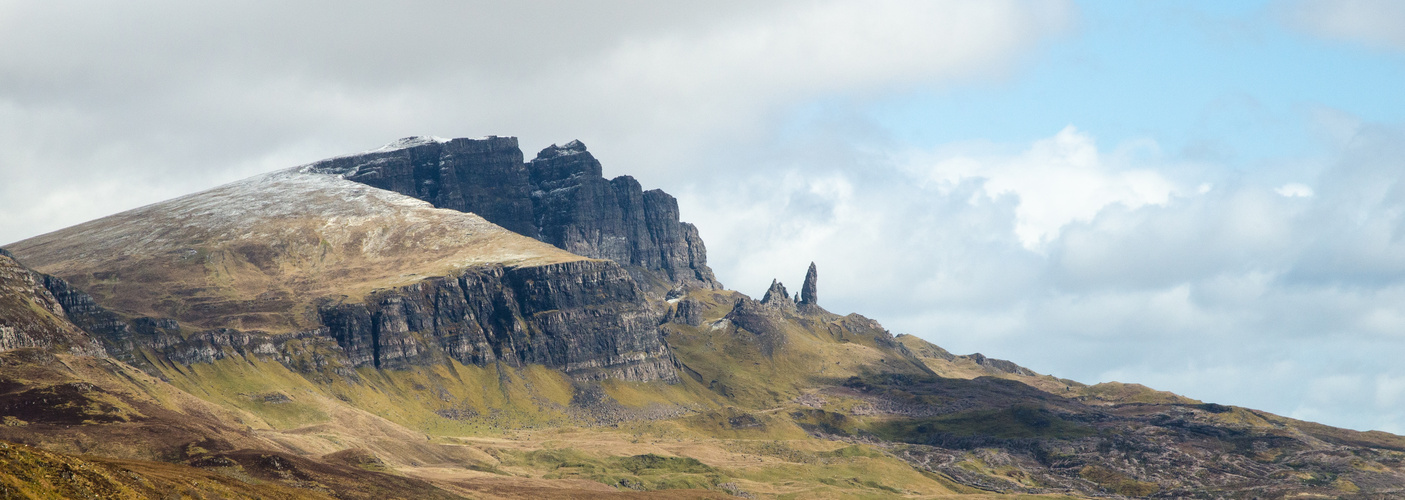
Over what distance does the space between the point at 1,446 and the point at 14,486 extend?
18.0m

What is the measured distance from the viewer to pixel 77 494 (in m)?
199

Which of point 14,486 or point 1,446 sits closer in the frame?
point 14,486

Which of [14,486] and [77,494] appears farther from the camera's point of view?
[77,494]

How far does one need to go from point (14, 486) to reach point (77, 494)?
1483 cm

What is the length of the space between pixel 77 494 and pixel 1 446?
14359 mm

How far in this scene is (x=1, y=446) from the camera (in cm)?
19938

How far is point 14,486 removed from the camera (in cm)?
18488
